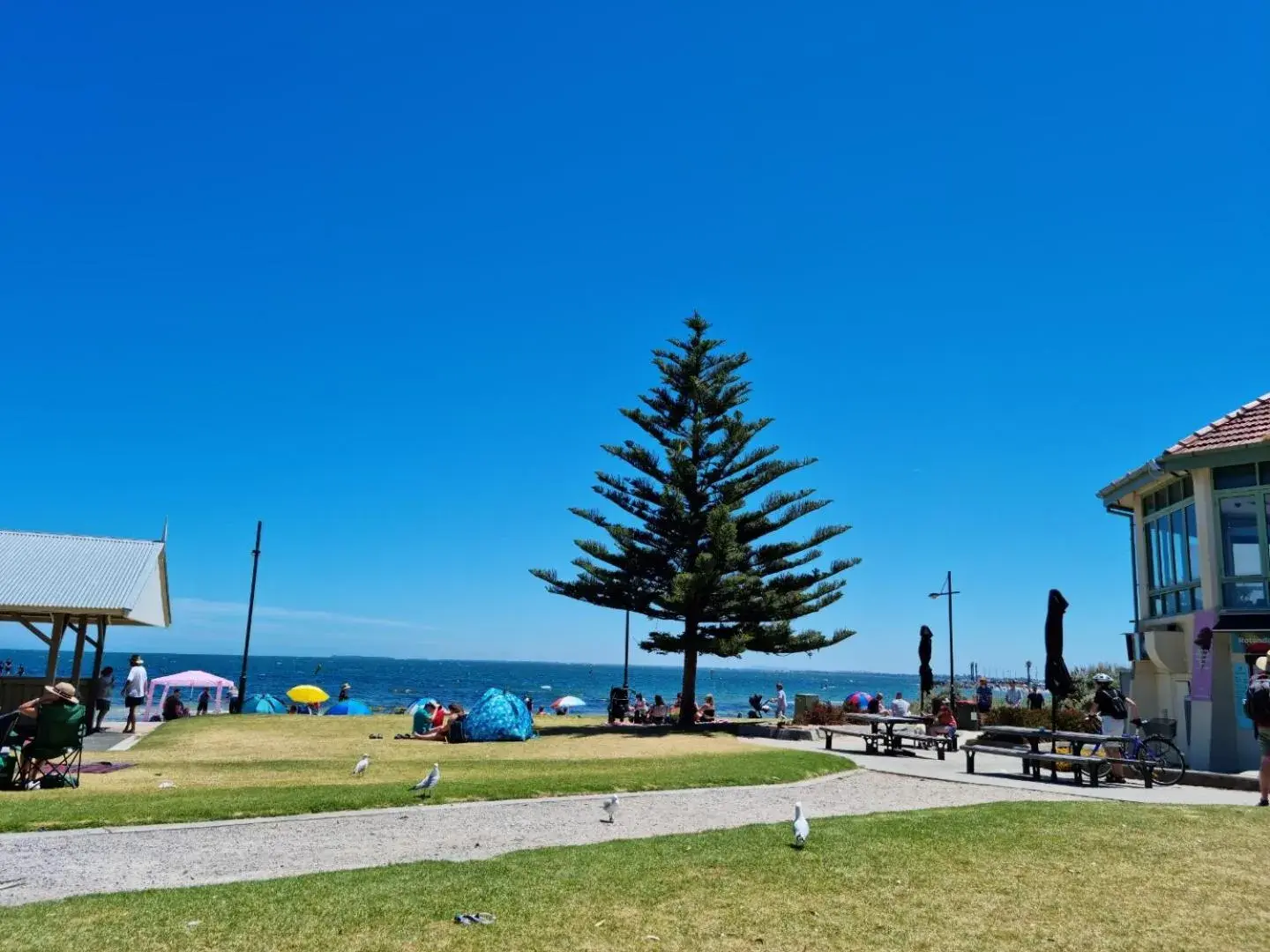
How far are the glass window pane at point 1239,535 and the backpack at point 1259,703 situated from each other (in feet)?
15.4

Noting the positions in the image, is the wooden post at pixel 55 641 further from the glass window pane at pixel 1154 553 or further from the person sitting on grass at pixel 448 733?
the glass window pane at pixel 1154 553

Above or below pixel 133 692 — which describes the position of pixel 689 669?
above

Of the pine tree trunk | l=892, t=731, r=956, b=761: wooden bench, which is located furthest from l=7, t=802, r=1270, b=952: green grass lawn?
the pine tree trunk

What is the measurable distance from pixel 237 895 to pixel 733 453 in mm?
18098

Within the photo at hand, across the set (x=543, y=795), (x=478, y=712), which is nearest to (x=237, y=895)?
(x=543, y=795)

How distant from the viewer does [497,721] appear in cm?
1639

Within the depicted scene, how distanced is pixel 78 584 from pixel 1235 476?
18.7 metres

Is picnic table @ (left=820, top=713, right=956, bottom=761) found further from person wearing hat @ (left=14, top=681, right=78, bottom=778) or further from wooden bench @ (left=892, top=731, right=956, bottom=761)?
person wearing hat @ (left=14, top=681, right=78, bottom=778)

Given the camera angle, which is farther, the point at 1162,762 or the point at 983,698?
the point at 983,698

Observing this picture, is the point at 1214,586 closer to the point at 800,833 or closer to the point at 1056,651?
the point at 1056,651

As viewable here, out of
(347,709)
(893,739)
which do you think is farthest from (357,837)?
(347,709)

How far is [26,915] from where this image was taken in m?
4.43

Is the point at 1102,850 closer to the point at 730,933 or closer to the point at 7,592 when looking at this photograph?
the point at 730,933

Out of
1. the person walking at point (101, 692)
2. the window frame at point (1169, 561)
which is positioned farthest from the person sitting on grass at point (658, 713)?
the person walking at point (101, 692)
